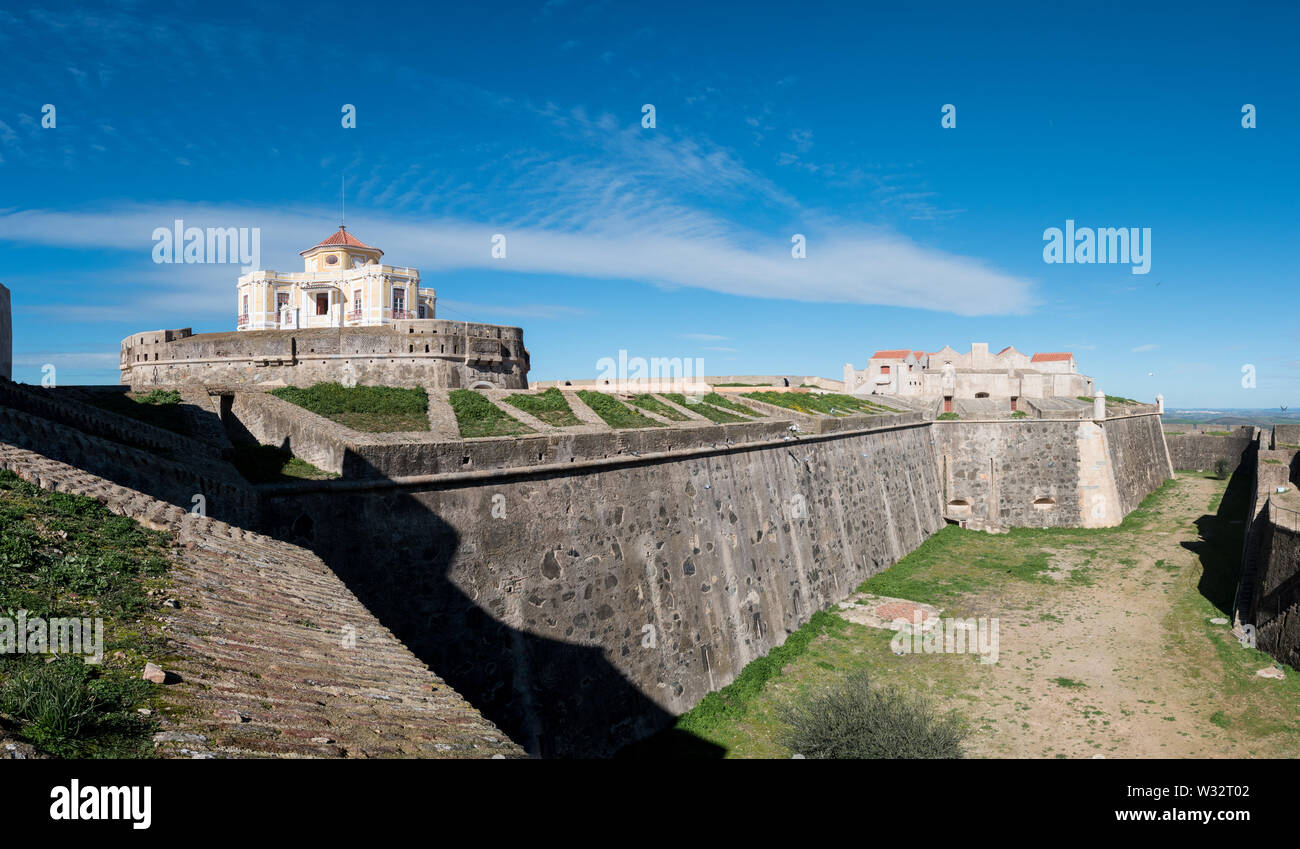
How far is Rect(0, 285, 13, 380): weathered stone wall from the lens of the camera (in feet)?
30.8

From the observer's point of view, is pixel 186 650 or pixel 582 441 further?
pixel 582 441

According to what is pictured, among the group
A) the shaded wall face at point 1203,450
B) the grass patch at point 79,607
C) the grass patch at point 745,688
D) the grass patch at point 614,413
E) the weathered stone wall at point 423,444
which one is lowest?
the grass patch at point 745,688

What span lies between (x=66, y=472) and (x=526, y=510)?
5607 mm

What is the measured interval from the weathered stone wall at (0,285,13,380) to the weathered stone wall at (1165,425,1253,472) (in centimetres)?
4940

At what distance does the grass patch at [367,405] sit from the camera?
1202cm

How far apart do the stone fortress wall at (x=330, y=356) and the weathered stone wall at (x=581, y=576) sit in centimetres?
937

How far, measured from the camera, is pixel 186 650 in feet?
11.8

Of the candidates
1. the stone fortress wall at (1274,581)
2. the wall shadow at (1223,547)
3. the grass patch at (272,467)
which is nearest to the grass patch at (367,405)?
the grass patch at (272,467)

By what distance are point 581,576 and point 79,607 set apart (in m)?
7.67

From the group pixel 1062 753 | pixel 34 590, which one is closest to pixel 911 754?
pixel 1062 753

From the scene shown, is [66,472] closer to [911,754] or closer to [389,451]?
[389,451]

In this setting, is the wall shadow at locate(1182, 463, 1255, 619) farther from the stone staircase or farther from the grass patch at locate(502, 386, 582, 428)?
the stone staircase

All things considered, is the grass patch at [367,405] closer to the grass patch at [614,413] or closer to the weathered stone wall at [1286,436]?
the grass patch at [614,413]
